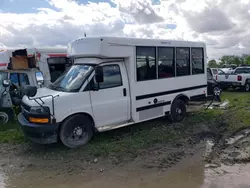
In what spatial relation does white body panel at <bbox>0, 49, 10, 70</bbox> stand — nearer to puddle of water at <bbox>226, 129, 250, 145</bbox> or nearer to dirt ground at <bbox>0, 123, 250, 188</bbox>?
dirt ground at <bbox>0, 123, 250, 188</bbox>

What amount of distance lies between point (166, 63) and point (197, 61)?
5.40 ft

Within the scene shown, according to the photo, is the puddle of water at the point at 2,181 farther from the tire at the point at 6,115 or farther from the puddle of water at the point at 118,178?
the tire at the point at 6,115

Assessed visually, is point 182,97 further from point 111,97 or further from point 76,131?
point 76,131

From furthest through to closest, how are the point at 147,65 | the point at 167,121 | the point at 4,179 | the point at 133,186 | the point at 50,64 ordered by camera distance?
the point at 50,64
the point at 167,121
the point at 147,65
the point at 4,179
the point at 133,186

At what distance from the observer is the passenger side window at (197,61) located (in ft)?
28.0

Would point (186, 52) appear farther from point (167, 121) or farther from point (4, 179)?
point (4, 179)

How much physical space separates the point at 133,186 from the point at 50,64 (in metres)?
6.55

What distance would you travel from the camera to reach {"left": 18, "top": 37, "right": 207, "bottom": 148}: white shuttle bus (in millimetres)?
5520

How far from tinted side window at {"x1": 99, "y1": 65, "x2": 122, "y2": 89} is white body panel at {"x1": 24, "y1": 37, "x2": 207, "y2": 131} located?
0.10 m

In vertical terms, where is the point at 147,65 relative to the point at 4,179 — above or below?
above

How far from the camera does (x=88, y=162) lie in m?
5.26

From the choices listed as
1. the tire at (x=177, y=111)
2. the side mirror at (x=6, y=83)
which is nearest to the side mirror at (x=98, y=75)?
→ the tire at (x=177, y=111)

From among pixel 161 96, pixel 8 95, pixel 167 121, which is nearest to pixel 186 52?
pixel 161 96

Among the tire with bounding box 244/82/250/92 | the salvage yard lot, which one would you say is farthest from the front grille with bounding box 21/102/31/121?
the tire with bounding box 244/82/250/92
